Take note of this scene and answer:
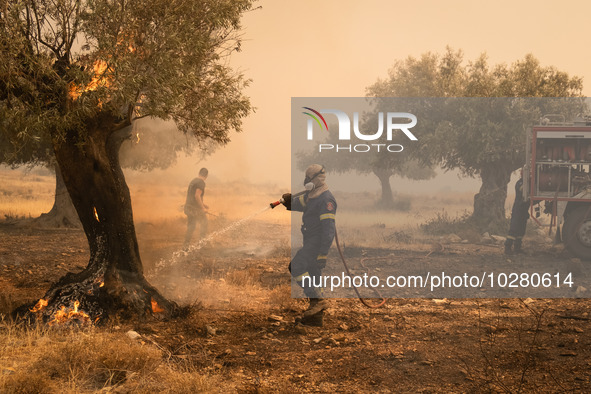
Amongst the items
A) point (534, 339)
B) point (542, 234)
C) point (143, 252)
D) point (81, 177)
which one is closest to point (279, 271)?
point (143, 252)

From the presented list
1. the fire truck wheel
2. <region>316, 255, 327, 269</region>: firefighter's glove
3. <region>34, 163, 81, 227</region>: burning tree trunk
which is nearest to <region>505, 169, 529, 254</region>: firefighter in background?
the fire truck wheel

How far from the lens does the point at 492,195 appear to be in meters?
23.0

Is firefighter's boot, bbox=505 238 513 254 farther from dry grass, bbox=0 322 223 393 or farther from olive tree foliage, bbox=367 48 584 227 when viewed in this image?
dry grass, bbox=0 322 223 393

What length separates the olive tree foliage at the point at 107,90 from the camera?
8.48 metres

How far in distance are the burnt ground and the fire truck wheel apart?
4.53 meters

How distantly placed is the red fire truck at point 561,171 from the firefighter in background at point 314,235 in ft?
30.4

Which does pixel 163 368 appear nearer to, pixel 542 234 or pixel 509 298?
pixel 509 298

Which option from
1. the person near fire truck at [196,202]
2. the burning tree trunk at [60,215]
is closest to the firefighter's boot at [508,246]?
the person near fire truck at [196,202]

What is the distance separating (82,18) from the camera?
9086 millimetres

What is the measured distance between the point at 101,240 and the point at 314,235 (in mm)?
3463

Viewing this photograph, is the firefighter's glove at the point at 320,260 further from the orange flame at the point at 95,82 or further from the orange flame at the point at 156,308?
the orange flame at the point at 95,82

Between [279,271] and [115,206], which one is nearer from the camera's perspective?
[115,206]

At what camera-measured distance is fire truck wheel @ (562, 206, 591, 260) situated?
1551 cm

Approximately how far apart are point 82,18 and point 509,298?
9263mm
